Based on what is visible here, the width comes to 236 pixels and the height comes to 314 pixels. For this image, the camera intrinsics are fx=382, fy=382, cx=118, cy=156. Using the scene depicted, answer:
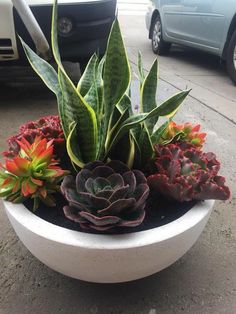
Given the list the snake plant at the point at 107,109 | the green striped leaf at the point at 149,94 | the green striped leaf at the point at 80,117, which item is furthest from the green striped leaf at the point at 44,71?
the green striped leaf at the point at 149,94

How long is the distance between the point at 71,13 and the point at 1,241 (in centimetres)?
191

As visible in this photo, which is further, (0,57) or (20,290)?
(0,57)

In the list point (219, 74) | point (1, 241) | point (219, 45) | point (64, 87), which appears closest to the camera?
point (64, 87)

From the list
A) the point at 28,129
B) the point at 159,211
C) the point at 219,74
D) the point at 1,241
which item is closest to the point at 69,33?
the point at 28,129

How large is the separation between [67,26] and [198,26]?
2.57m

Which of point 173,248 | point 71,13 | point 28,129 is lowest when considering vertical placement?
point 173,248

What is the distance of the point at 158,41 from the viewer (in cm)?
624

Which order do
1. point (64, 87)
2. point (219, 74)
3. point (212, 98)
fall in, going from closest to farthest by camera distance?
point (64, 87)
point (212, 98)
point (219, 74)

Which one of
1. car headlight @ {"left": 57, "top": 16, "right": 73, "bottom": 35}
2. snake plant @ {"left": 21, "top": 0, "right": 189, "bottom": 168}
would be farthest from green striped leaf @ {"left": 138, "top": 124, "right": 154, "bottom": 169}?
car headlight @ {"left": 57, "top": 16, "right": 73, "bottom": 35}

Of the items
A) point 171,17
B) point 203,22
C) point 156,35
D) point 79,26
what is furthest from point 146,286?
point 156,35

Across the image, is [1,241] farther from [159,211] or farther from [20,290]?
[159,211]

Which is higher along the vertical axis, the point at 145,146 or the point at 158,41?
the point at 145,146

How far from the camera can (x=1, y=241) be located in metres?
1.82

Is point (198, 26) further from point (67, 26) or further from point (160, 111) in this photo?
point (160, 111)
